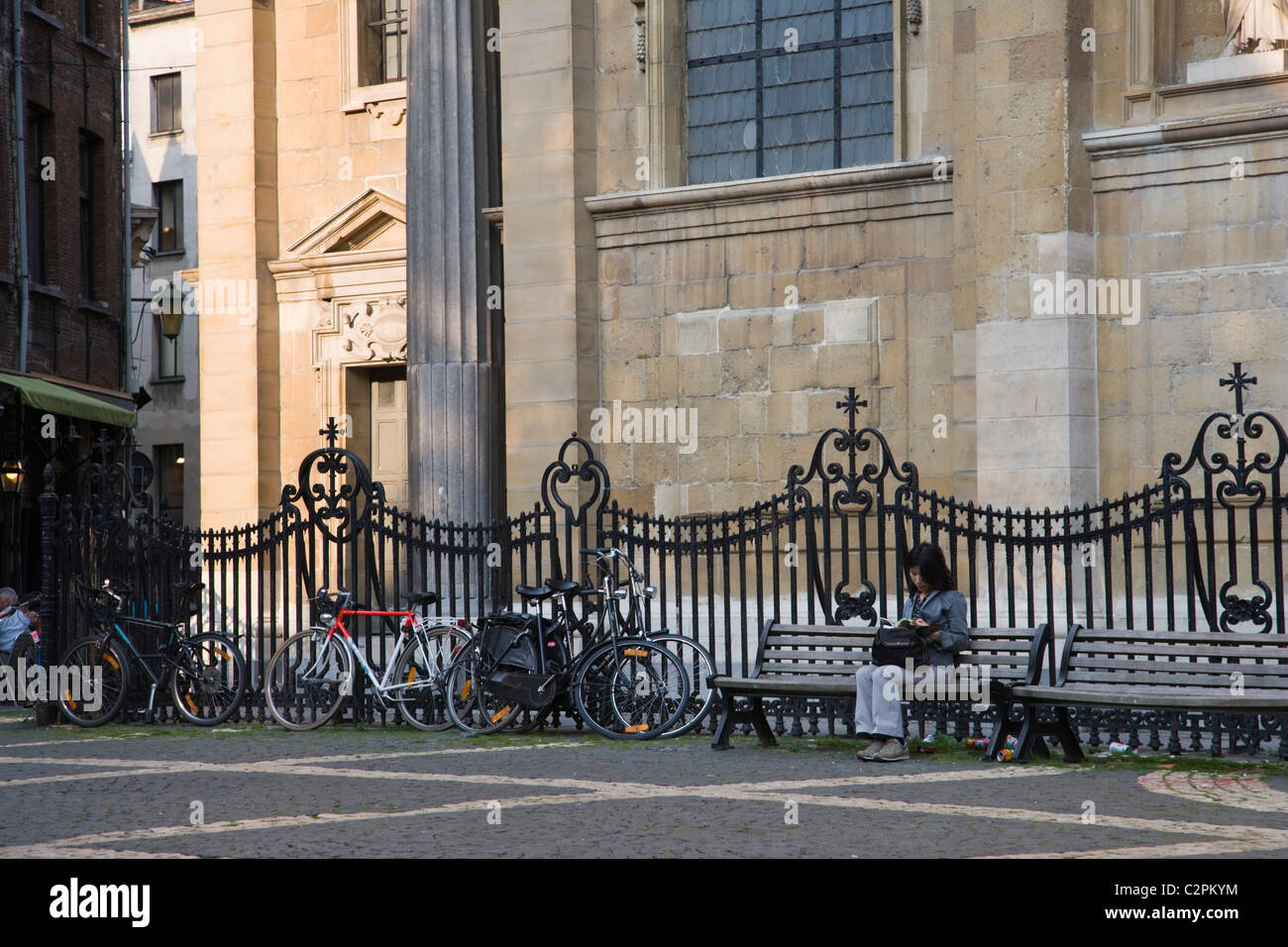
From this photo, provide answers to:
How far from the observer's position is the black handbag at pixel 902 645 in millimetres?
12312

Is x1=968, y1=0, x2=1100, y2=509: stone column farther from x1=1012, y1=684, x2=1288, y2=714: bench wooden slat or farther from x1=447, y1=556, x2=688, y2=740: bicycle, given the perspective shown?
x1=1012, y1=684, x2=1288, y2=714: bench wooden slat

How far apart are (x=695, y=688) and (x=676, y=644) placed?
1.29 ft

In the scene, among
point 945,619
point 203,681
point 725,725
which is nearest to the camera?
point 945,619

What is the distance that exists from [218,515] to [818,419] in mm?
10431

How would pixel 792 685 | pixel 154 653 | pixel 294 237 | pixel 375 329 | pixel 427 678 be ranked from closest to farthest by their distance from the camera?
1. pixel 792 685
2. pixel 427 678
3. pixel 154 653
4. pixel 375 329
5. pixel 294 237

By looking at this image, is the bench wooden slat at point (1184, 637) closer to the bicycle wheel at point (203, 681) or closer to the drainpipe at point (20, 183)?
the bicycle wheel at point (203, 681)

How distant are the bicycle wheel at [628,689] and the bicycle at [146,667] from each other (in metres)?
3.35

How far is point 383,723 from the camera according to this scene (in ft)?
49.1

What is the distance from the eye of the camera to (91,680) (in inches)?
627

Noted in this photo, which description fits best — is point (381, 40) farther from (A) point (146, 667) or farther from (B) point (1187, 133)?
(B) point (1187, 133)

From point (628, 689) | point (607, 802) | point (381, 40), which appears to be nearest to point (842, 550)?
point (628, 689)

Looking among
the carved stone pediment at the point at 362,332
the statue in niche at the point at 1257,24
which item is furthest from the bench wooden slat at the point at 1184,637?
the carved stone pediment at the point at 362,332
